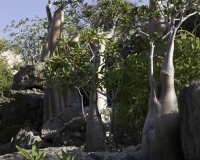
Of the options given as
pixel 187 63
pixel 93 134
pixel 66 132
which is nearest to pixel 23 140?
pixel 66 132

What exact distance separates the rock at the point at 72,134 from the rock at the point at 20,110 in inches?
330

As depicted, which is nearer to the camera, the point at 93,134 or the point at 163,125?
the point at 163,125

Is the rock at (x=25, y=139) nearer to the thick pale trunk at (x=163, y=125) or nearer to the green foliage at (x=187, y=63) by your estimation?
the green foliage at (x=187, y=63)

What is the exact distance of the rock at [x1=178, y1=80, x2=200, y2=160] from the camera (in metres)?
5.57

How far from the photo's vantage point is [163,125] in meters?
6.57

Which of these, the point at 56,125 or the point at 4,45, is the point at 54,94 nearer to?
the point at 56,125

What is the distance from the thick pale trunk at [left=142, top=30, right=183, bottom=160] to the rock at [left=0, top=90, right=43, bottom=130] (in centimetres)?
1343

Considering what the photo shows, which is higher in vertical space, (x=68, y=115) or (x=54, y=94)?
(x=54, y=94)

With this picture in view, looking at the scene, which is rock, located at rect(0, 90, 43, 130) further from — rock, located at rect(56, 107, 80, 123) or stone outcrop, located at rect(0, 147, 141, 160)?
stone outcrop, located at rect(0, 147, 141, 160)

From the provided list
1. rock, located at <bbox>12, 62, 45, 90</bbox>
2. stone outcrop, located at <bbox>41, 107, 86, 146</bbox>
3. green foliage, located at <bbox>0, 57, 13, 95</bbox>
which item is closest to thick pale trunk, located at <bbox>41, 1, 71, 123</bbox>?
green foliage, located at <bbox>0, 57, 13, 95</bbox>

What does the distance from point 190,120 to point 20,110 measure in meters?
15.3

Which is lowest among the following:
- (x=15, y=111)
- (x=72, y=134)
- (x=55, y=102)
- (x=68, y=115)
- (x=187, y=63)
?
(x=72, y=134)

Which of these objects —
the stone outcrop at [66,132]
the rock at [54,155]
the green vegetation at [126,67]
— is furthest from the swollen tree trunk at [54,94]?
the rock at [54,155]

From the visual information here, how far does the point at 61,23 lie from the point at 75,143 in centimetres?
733
